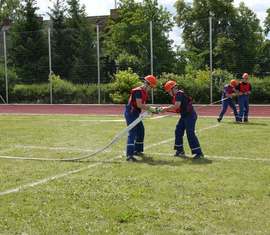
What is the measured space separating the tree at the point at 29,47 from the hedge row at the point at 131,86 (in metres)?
2.16

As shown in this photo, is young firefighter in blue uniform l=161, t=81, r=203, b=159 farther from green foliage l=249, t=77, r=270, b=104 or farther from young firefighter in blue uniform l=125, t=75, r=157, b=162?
green foliage l=249, t=77, r=270, b=104

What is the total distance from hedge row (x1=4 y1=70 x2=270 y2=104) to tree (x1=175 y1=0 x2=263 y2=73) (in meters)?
4.53

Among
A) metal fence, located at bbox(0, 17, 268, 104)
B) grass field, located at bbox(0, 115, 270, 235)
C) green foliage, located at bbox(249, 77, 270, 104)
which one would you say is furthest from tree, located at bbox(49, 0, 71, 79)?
grass field, located at bbox(0, 115, 270, 235)

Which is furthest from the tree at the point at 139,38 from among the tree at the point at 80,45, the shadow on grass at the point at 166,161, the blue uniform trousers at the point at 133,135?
the shadow on grass at the point at 166,161

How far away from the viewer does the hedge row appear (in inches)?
1214

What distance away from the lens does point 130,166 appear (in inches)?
419

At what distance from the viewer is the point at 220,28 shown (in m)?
47.0

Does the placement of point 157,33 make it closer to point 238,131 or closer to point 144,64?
point 144,64

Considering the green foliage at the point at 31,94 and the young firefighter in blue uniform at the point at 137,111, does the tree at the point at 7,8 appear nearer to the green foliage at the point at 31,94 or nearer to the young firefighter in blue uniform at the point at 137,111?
the green foliage at the point at 31,94

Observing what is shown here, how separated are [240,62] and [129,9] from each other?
22797 mm

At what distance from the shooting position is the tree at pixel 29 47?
39.3 meters

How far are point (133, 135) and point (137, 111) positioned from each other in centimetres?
55

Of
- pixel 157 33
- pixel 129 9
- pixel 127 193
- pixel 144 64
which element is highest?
pixel 129 9

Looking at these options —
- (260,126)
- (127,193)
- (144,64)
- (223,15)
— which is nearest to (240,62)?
(144,64)
